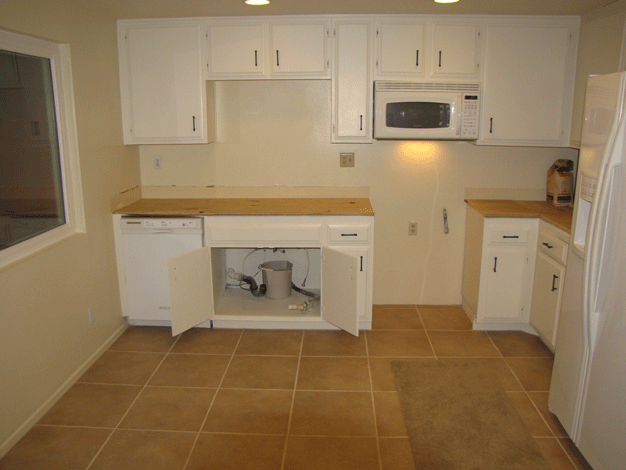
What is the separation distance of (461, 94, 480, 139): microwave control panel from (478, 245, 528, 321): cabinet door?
829 mm

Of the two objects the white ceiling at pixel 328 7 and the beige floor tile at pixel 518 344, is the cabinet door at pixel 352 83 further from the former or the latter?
the beige floor tile at pixel 518 344

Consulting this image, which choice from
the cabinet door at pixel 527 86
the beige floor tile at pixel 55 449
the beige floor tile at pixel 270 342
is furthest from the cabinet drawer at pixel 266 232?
the beige floor tile at pixel 55 449

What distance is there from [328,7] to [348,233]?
1.49m

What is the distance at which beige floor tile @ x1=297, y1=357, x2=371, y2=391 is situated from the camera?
3.04m

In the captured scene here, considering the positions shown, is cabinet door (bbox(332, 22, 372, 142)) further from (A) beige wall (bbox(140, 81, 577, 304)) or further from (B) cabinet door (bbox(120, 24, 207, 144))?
(B) cabinet door (bbox(120, 24, 207, 144))

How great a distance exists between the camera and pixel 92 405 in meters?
2.85

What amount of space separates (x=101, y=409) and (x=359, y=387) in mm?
1445

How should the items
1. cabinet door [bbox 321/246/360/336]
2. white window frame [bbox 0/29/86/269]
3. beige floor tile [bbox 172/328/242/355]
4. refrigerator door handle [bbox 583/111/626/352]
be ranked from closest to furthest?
1. refrigerator door handle [bbox 583/111/626/352]
2. white window frame [bbox 0/29/86/269]
3. cabinet door [bbox 321/246/360/336]
4. beige floor tile [bbox 172/328/242/355]

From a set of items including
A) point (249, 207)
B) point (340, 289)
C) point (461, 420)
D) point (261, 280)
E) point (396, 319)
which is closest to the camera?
point (461, 420)

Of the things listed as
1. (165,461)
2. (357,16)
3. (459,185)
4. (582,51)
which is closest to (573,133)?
(582,51)

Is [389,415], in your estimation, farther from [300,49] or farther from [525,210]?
→ [300,49]

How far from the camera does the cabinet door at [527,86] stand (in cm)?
352

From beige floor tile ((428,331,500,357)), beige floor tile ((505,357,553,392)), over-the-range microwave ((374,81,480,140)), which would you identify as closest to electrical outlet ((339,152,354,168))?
over-the-range microwave ((374,81,480,140))

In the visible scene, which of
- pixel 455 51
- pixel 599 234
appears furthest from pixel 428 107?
pixel 599 234
